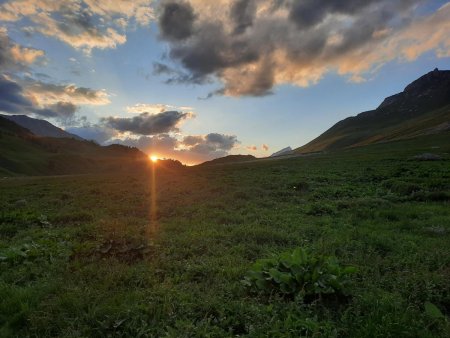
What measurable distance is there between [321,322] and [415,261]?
5098mm

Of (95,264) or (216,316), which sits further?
(95,264)

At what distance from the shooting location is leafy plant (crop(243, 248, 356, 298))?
7.30 meters

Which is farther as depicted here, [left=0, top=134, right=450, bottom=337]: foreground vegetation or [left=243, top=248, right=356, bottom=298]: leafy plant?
[left=243, top=248, right=356, bottom=298]: leafy plant

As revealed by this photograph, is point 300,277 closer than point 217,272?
Yes

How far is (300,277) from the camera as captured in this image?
24.6 feet

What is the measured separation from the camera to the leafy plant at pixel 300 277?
287 inches

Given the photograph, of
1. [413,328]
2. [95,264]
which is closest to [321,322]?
[413,328]

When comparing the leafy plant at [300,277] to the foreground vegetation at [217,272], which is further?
the leafy plant at [300,277]

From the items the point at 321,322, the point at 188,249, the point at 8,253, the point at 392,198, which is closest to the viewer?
the point at 321,322

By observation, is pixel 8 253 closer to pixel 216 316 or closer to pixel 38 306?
pixel 38 306

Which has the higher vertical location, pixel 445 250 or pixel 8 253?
pixel 8 253

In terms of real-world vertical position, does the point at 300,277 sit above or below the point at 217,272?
above

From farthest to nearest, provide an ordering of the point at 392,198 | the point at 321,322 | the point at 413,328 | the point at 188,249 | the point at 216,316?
the point at 392,198
the point at 188,249
the point at 216,316
the point at 321,322
the point at 413,328

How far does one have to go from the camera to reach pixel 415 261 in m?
9.87
